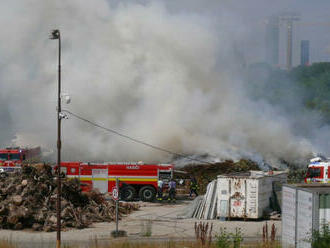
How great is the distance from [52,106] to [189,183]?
14613mm

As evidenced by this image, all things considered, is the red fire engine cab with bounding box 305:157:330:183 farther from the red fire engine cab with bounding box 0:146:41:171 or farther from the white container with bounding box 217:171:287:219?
the red fire engine cab with bounding box 0:146:41:171

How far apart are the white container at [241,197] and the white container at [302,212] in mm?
9598

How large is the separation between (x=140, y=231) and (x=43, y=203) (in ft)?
14.5

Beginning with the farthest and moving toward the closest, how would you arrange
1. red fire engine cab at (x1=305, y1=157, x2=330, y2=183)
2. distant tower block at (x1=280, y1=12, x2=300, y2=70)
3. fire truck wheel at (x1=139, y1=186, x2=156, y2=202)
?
distant tower block at (x1=280, y1=12, x2=300, y2=70), fire truck wheel at (x1=139, y1=186, x2=156, y2=202), red fire engine cab at (x1=305, y1=157, x2=330, y2=183)

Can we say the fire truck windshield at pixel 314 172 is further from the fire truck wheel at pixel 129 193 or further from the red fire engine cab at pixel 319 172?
the fire truck wheel at pixel 129 193

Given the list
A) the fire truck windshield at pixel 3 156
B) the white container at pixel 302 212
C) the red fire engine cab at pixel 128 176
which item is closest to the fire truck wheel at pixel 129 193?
the red fire engine cab at pixel 128 176

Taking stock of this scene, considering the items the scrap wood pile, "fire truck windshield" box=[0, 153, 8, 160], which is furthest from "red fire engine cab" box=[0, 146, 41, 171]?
the scrap wood pile

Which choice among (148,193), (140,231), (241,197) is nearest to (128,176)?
(148,193)

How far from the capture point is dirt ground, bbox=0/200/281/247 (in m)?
19.5

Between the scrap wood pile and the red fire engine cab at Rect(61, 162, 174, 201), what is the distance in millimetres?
3386

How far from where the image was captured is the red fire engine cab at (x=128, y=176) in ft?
97.7

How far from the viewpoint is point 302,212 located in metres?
13.5

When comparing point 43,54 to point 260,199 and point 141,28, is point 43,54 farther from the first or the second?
point 260,199

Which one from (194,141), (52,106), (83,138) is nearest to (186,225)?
(194,141)
